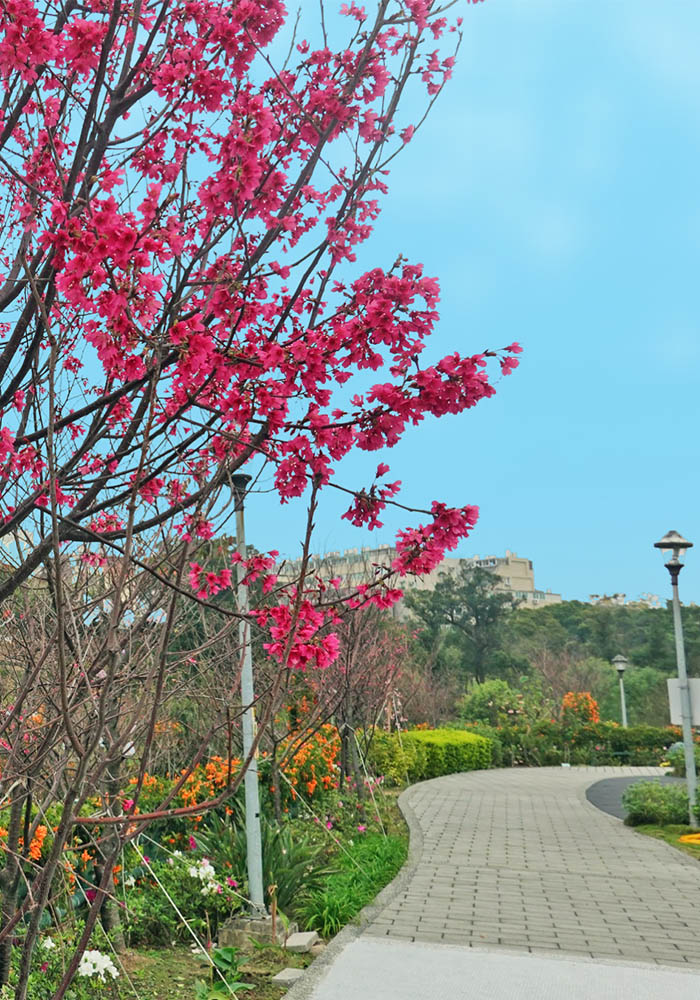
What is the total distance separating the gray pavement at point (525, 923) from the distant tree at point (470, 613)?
984 inches

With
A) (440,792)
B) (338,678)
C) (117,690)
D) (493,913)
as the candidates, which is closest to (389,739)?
(440,792)

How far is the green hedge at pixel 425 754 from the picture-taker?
15.1m

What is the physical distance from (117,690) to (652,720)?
28.4 metres

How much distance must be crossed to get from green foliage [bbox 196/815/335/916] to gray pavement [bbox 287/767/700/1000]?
600mm

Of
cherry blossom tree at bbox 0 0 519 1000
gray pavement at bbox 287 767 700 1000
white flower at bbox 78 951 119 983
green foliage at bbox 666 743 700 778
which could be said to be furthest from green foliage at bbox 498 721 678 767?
cherry blossom tree at bbox 0 0 519 1000

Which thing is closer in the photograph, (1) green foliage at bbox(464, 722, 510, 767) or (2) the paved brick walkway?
(2) the paved brick walkway

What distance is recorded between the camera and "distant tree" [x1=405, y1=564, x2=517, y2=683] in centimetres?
3594

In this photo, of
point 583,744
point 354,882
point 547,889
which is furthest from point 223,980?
point 583,744

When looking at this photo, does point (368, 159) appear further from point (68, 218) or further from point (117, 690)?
point (117, 690)

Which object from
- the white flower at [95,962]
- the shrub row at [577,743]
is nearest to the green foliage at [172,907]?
the white flower at [95,962]

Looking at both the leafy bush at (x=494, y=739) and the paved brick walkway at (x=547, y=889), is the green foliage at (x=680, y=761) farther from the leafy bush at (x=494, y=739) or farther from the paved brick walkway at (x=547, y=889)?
the paved brick walkway at (x=547, y=889)

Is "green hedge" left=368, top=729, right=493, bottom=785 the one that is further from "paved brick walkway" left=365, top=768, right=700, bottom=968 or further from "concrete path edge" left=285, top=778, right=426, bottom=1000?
"concrete path edge" left=285, top=778, right=426, bottom=1000

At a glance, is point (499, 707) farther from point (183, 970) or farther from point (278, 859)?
point (183, 970)

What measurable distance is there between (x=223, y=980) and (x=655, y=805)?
27.7 ft
